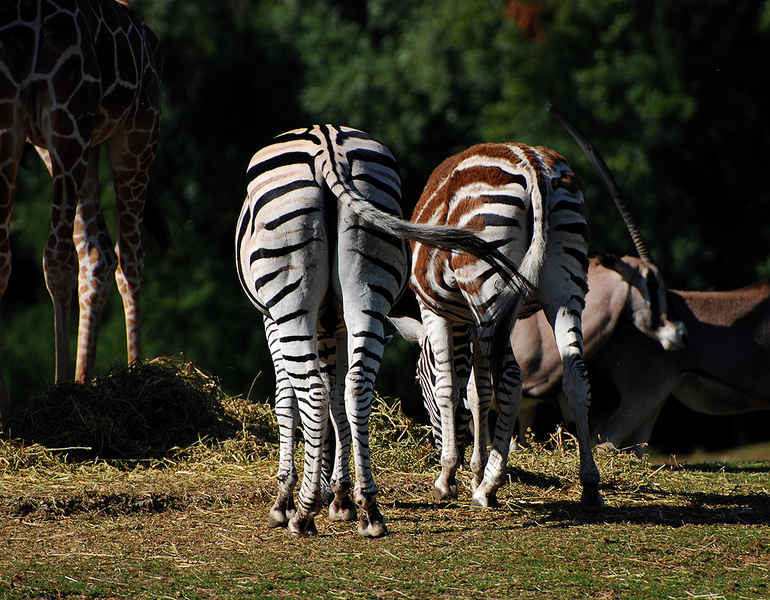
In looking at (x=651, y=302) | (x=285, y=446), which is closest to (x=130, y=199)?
(x=285, y=446)

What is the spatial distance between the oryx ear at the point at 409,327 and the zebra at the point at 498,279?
1241 millimetres

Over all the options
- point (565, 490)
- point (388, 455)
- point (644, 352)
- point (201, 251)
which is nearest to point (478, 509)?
point (565, 490)

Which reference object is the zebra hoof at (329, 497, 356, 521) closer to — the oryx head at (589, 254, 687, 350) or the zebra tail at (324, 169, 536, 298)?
the zebra tail at (324, 169, 536, 298)

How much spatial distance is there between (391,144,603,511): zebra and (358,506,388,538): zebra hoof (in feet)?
2.64

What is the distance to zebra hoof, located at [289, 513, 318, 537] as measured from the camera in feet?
12.8

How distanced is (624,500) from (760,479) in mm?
1553

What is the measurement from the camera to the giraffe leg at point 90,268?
600cm

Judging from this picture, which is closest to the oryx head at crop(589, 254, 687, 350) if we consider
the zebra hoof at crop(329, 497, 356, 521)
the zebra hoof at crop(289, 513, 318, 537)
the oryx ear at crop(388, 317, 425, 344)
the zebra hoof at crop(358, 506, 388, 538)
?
the oryx ear at crop(388, 317, 425, 344)

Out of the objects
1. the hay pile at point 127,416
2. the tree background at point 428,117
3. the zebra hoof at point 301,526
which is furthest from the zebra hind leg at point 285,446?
the tree background at point 428,117

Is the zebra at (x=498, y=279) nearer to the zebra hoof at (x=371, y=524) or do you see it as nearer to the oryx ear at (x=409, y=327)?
the zebra hoof at (x=371, y=524)

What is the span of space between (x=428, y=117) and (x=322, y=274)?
964cm

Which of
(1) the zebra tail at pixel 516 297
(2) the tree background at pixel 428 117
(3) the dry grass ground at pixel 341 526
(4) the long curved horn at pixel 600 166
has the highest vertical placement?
(2) the tree background at pixel 428 117

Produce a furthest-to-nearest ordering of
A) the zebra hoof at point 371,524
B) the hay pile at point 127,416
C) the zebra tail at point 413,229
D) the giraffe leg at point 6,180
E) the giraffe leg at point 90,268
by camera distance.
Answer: the giraffe leg at point 90,268, the hay pile at point 127,416, the giraffe leg at point 6,180, the zebra hoof at point 371,524, the zebra tail at point 413,229

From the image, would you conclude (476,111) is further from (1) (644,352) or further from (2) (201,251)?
(1) (644,352)
